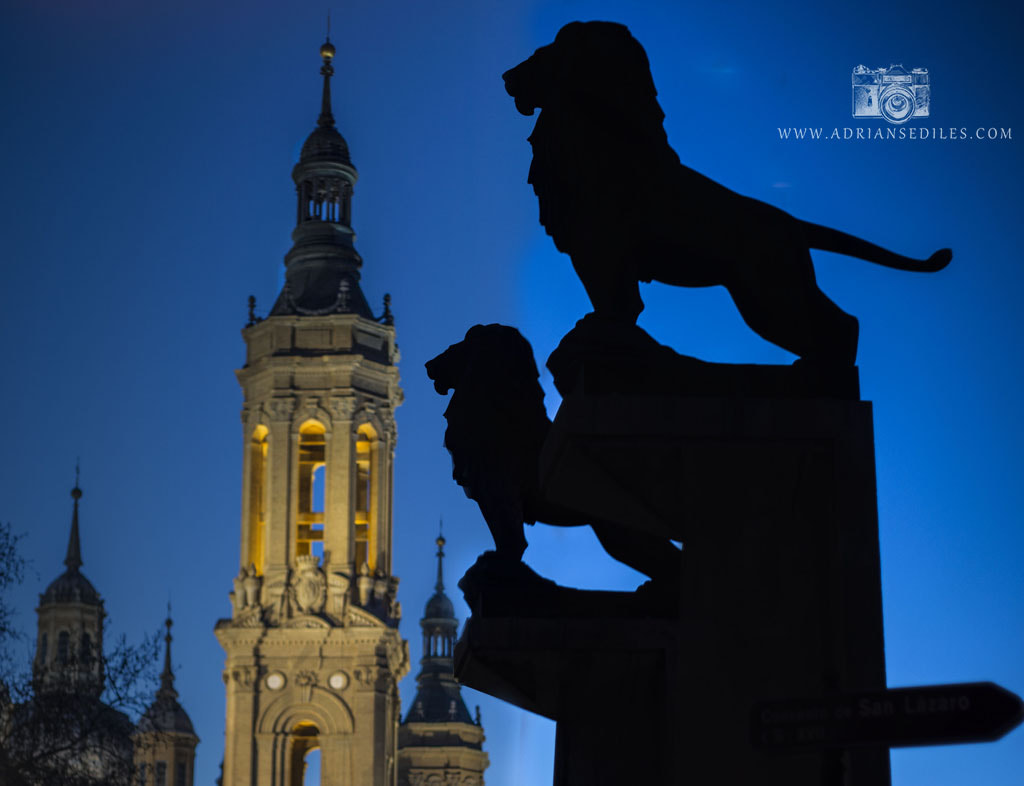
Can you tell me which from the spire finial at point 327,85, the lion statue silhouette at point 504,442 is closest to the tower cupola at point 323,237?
the spire finial at point 327,85

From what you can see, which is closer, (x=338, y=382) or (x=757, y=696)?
(x=757, y=696)

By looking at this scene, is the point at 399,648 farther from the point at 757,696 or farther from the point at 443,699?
the point at 757,696

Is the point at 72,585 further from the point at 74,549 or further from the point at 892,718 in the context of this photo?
the point at 892,718

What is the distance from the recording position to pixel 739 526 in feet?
38.2

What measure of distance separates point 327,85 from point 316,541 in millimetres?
24364

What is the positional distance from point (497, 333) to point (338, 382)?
78.5m

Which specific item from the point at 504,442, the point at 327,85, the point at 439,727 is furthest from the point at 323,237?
the point at 504,442

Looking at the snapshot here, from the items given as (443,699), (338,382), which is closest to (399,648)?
(338,382)

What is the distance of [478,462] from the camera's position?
41.7 feet

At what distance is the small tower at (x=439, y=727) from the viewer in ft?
415

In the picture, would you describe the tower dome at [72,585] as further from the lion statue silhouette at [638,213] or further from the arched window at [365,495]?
the lion statue silhouette at [638,213]

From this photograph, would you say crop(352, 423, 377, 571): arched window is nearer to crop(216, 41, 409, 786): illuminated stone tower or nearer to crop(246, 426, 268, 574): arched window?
crop(216, 41, 409, 786): illuminated stone tower

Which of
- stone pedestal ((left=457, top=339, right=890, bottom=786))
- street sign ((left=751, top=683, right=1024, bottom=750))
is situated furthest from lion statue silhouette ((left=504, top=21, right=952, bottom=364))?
street sign ((left=751, top=683, right=1024, bottom=750))

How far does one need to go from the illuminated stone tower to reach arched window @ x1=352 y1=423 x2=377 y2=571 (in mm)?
80
